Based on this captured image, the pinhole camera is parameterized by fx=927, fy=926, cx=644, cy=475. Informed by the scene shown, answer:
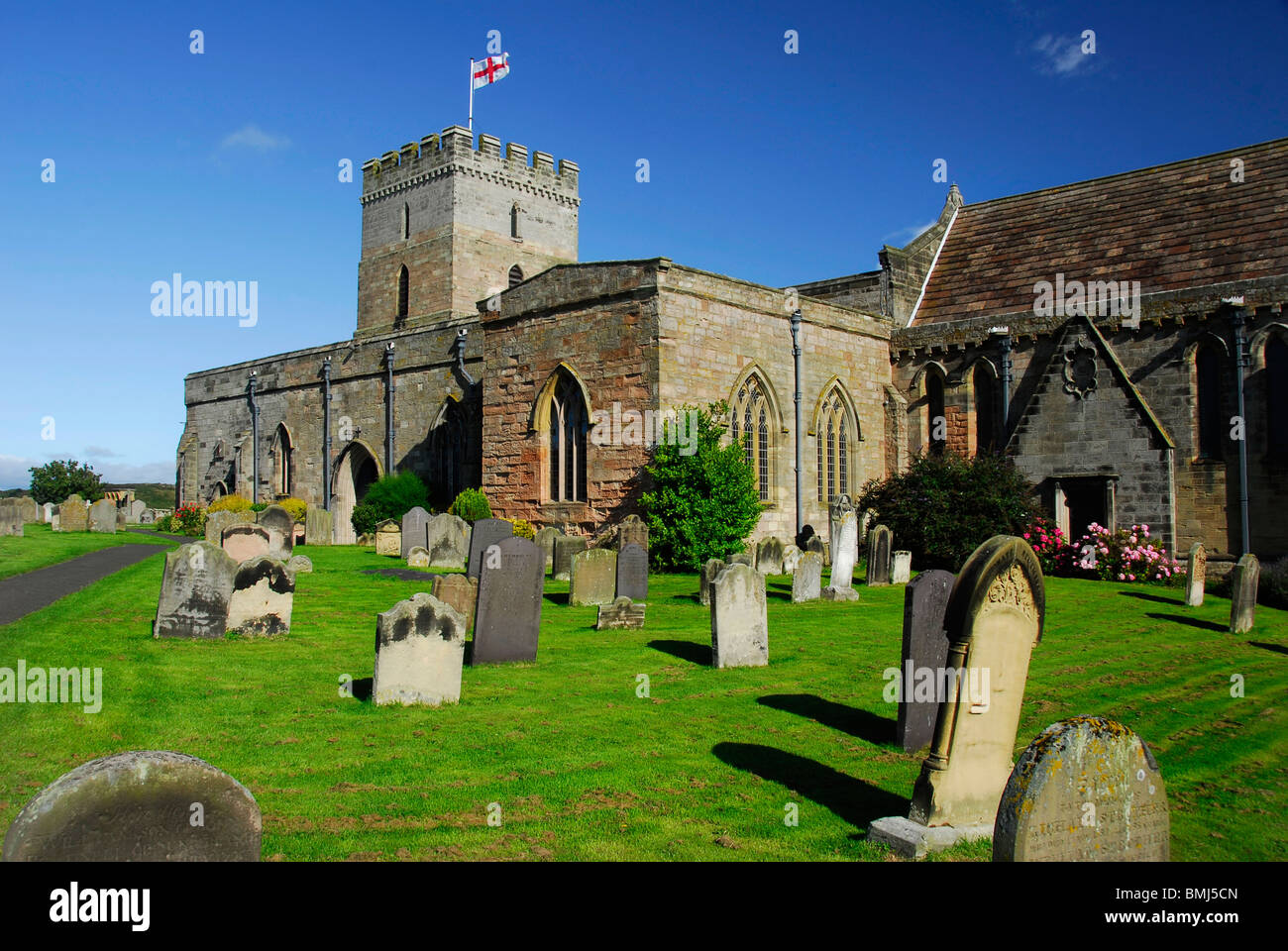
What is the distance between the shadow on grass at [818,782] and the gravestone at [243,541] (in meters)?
10.2

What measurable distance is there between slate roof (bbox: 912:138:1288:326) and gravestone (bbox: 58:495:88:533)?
2817 cm

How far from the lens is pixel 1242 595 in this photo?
557 inches

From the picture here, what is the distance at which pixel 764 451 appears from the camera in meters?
23.2

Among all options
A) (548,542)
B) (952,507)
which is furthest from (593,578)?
(952,507)

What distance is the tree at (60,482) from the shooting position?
160 ft

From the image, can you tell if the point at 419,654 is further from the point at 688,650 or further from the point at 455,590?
the point at 688,650

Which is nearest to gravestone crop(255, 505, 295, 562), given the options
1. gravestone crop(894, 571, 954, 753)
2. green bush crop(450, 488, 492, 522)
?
green bush crop(450, 488, 492, 522)

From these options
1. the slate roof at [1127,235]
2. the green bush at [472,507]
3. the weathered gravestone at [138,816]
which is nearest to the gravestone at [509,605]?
the weathered gravestone at [138,816]

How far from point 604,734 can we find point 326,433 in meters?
28.6

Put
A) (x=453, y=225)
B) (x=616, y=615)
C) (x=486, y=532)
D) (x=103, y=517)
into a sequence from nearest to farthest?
(x=616, y=615) → (x=486, y=532) → (x=103, y=517) → (x=453, y=225)

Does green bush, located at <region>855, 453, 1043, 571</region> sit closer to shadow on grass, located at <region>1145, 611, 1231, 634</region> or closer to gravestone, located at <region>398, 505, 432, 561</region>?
shadow on grass, located at <region>1145, 611, 1231, 634</region>

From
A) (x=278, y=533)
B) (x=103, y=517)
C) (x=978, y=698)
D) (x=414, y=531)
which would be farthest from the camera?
(x=103, y=517)
